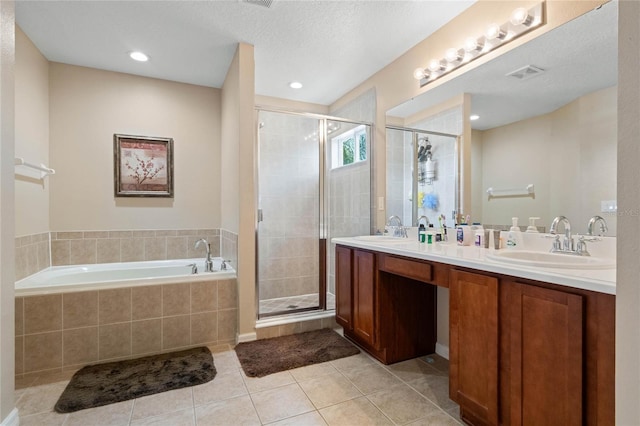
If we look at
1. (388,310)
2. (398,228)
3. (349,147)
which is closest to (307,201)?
(349,147)

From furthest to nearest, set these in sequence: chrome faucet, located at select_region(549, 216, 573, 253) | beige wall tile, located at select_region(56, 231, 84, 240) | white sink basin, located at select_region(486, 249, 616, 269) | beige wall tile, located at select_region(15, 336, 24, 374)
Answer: beige wall tile, located at select_region(56, 231, 84, 240), beige wall tile, located at select_region(15, 336, 24, 374), chrome faucet, located at select_region(549, 216, 573, 253), white sink basin, located at select_region(486, 249, 616, 269)

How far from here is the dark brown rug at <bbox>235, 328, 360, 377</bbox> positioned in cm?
218

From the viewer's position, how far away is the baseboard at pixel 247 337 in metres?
2.58

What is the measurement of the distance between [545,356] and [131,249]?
3448 mm

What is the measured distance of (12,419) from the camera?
1531mm

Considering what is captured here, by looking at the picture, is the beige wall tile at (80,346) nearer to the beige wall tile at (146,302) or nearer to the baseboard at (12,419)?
Answer: the beige wall tile at (146,302)

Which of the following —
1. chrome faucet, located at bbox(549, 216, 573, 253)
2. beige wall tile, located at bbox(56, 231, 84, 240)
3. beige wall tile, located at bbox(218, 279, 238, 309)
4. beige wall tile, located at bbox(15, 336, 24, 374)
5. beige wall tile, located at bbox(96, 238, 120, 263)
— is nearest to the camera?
chrome faucet, located at bbox(549, 216, 573, 253)

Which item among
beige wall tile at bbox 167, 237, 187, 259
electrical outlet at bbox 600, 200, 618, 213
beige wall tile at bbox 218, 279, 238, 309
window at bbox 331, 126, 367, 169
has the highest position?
window at bbox 331, 126, 367, 169

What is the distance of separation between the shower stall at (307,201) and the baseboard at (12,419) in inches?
67.5

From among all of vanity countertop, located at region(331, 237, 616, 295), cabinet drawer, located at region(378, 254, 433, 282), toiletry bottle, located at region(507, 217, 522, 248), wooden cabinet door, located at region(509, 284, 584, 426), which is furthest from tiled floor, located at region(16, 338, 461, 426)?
toiletry bottle, located at region(507, 217, 522, 248)

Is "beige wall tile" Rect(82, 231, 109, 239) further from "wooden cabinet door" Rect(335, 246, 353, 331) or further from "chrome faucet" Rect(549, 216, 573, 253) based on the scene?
"chrome faucet" Rect(549, 216, 573, 253)

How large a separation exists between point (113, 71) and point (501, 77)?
11.4 feet

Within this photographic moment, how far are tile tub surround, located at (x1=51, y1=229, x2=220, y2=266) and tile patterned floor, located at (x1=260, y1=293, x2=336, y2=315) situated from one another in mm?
931

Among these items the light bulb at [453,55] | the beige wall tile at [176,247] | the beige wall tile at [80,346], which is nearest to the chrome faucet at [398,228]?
the light bulb at [453,55]
